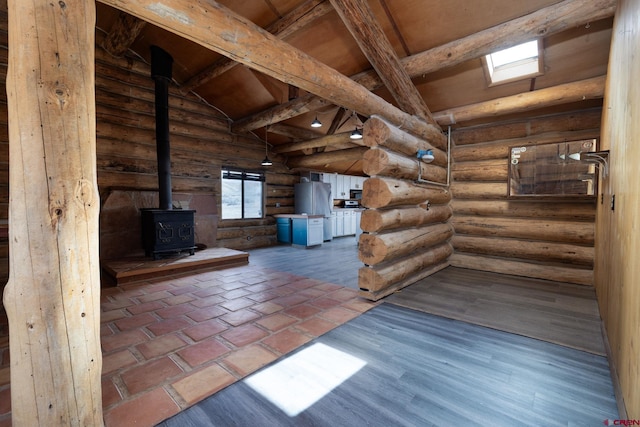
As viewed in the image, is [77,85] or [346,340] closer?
A: [77,85]

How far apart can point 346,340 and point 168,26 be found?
3.01 metres

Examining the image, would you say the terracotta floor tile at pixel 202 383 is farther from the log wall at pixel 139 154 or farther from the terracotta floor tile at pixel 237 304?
the log wall at pixel 139 154

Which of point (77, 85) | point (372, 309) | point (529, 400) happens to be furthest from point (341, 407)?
point (77, 85)

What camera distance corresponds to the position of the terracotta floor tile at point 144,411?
166cm

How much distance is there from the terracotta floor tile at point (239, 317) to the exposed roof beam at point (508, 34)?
397cm

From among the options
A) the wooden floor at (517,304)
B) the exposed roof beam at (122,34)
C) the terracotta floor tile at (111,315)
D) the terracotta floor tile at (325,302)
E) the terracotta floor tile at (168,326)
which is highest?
the exposed roof beam at (122,34)

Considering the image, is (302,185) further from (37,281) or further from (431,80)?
(37,281)

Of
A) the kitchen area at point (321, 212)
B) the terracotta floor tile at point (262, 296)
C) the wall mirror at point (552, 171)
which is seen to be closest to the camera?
the terracotta floor tile at point (262, 296)

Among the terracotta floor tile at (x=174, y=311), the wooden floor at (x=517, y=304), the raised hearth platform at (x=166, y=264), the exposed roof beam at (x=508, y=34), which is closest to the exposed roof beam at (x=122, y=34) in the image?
the exposed roof beam at (x=508, y=34)

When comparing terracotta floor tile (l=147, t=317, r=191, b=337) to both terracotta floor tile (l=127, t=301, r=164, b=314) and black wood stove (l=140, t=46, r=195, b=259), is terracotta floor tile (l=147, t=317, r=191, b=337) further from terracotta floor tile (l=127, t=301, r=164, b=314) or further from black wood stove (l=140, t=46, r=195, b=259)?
black wood stove (l=140, t=46, r=195, b=259)

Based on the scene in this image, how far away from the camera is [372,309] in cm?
342

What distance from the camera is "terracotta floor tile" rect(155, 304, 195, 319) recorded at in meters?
3.21

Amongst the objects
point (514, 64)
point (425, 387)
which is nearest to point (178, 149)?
point (425, 387)

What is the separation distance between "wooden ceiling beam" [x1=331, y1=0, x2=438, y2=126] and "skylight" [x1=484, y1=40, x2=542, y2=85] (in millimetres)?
1221
